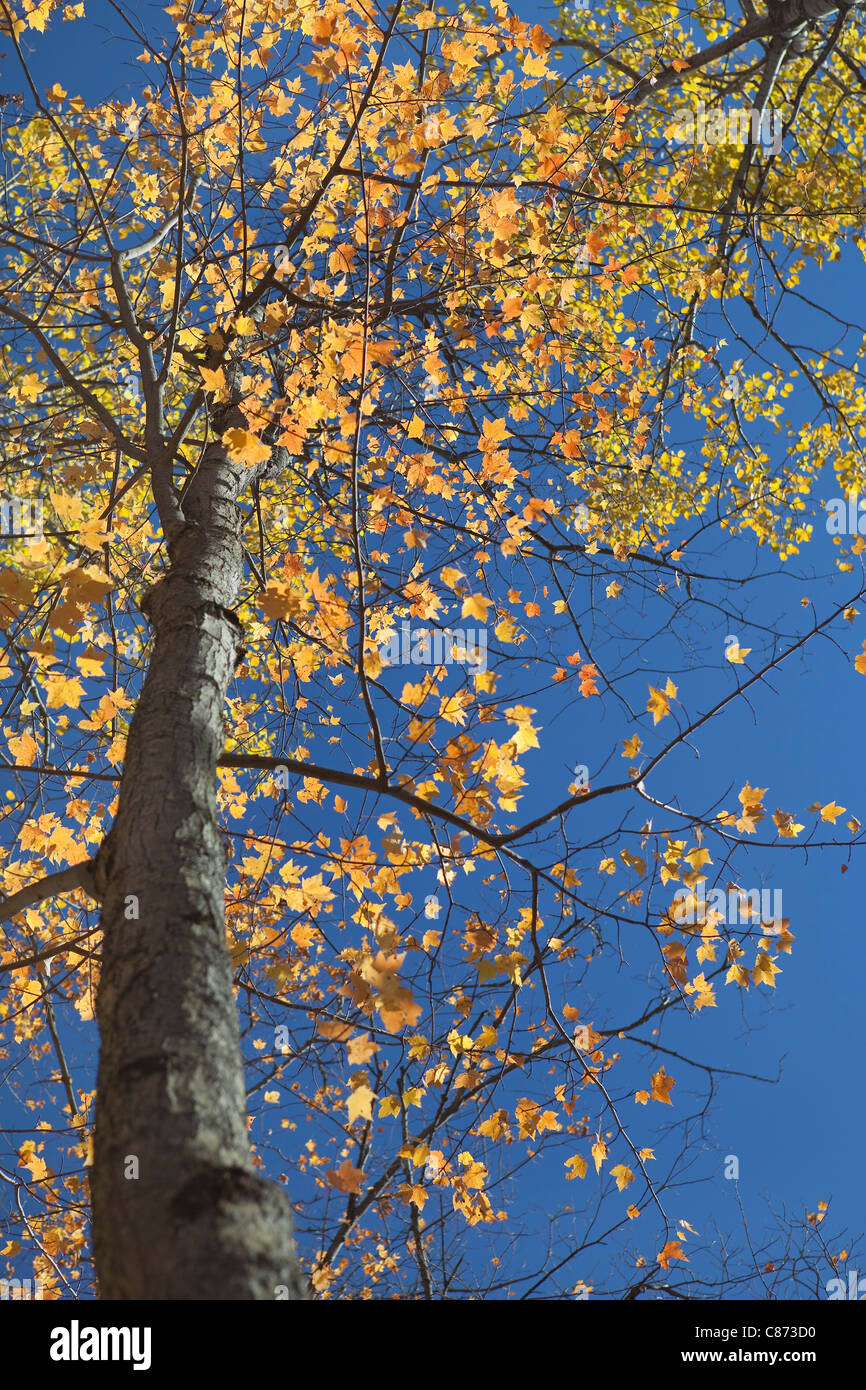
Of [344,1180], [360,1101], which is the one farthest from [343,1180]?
[360,1101]

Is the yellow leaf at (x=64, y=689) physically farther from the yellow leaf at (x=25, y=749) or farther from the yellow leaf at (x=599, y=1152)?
the yellow leaf at (x=599, y=1152)

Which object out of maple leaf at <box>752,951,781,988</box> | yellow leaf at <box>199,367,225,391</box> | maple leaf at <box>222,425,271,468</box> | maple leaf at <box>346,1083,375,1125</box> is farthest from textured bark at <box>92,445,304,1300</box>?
maple leaf at <box>752,951,781,988</box>

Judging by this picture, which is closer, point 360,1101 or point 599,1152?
point 360,1101

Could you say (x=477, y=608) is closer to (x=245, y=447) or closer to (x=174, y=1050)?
(x=245, y=447)

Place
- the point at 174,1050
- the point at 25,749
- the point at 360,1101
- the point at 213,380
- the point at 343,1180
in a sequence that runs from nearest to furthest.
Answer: the point at 174,1050, the point at 360,1101, the point at 343,1180, the point at 213,380, the point at 25,749

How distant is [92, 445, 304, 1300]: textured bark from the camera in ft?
3.36

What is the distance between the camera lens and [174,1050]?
1259 mm

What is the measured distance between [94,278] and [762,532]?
5277mm

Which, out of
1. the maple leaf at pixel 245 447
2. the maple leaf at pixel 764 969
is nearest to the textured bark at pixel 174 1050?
the maple leaf at pixel 245 447

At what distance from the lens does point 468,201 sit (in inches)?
170

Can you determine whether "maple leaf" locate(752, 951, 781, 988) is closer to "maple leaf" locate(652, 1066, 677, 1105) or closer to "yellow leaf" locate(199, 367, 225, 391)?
"maple leaf" locate(652, 1066, 677, 1105)
